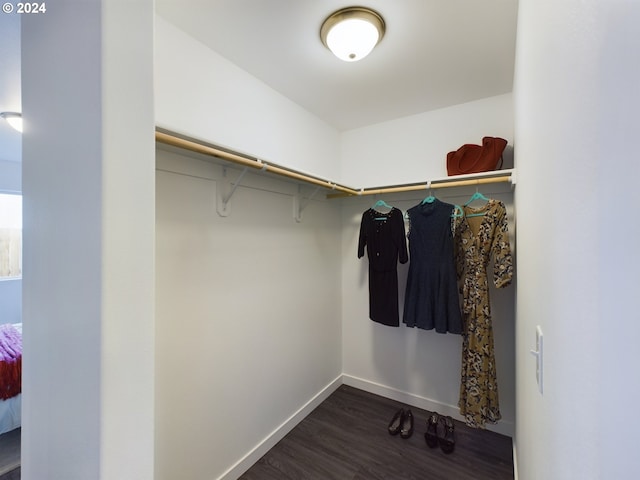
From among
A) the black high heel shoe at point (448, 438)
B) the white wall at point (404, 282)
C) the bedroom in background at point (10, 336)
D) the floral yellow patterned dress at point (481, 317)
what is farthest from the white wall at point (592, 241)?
the bedroom in background at point (10, 336)

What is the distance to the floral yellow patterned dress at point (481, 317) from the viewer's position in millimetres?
1778

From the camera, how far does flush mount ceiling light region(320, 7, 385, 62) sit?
4.24 feet

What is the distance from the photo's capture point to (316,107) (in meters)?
2.24

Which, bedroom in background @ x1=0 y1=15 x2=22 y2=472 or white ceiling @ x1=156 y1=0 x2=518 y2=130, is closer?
white ceiling @ x1=156 y1=0 x2=518 y2=130

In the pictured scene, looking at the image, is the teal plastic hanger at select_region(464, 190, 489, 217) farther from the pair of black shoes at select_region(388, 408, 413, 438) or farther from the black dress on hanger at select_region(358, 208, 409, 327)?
the pair of black shoes at select_region(388, 408, 413, 438)

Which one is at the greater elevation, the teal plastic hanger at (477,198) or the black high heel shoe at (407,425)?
the teal plastic hanger at (477,198)

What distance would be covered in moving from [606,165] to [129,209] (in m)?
0.94

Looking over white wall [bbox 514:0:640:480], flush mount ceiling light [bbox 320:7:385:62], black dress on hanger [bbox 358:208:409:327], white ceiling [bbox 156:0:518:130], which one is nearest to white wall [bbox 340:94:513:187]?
white ceiling [bbox 156:0:518:130]

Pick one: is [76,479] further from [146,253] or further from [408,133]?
[408,133]

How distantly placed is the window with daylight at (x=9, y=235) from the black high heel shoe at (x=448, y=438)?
5486 millimetres

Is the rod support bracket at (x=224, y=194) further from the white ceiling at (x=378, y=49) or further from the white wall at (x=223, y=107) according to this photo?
the white ceiling at (x=378, y=49)

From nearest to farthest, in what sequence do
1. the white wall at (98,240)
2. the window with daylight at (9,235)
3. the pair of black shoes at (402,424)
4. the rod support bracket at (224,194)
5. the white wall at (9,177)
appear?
1. the white wall at (98,240)
2. the rod support bracket at (224,194)
3. the pair of black shoes at (402,424)
4. the white wall at (9,177)
5. the window with daylight at (9,235)

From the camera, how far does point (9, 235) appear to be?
12.1 ft

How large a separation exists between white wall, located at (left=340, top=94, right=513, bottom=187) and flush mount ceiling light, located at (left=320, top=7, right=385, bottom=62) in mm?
1039
